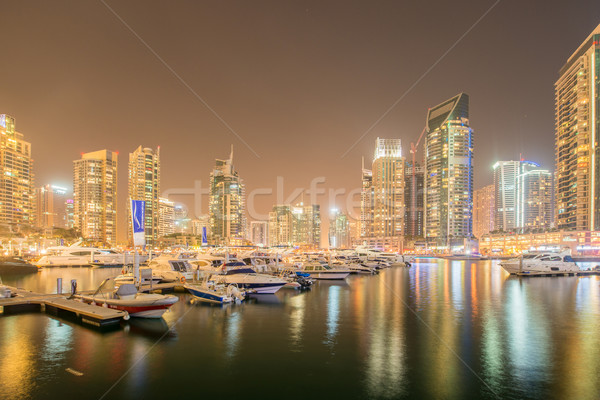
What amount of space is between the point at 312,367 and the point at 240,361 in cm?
292

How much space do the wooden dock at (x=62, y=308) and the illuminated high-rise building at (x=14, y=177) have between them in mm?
159315

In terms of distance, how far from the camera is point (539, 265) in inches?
2083

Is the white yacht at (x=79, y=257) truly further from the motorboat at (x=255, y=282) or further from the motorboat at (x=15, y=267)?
the motorboat at (x=255, y=282)

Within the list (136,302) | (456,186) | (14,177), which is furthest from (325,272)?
(14,177)

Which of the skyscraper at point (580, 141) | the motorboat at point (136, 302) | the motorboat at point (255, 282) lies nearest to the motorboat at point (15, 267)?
the motorboat at point (255, 282)

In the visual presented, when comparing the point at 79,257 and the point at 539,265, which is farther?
the point at 79,257

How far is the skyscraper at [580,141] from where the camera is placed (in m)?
126

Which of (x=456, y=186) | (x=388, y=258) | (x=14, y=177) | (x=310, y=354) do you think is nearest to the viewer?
(x=310, y=354)

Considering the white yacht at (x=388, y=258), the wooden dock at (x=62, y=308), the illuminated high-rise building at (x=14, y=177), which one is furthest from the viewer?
the illuminated high-rise building at (x=14, y=177)

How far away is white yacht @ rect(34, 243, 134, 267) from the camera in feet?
196

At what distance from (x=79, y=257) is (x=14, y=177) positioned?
131 meters

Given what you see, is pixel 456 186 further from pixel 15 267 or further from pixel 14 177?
pixel 14 177

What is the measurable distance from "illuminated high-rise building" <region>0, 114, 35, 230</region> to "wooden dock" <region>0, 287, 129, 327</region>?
159315mm

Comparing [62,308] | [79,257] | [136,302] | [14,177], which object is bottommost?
[79,257]
